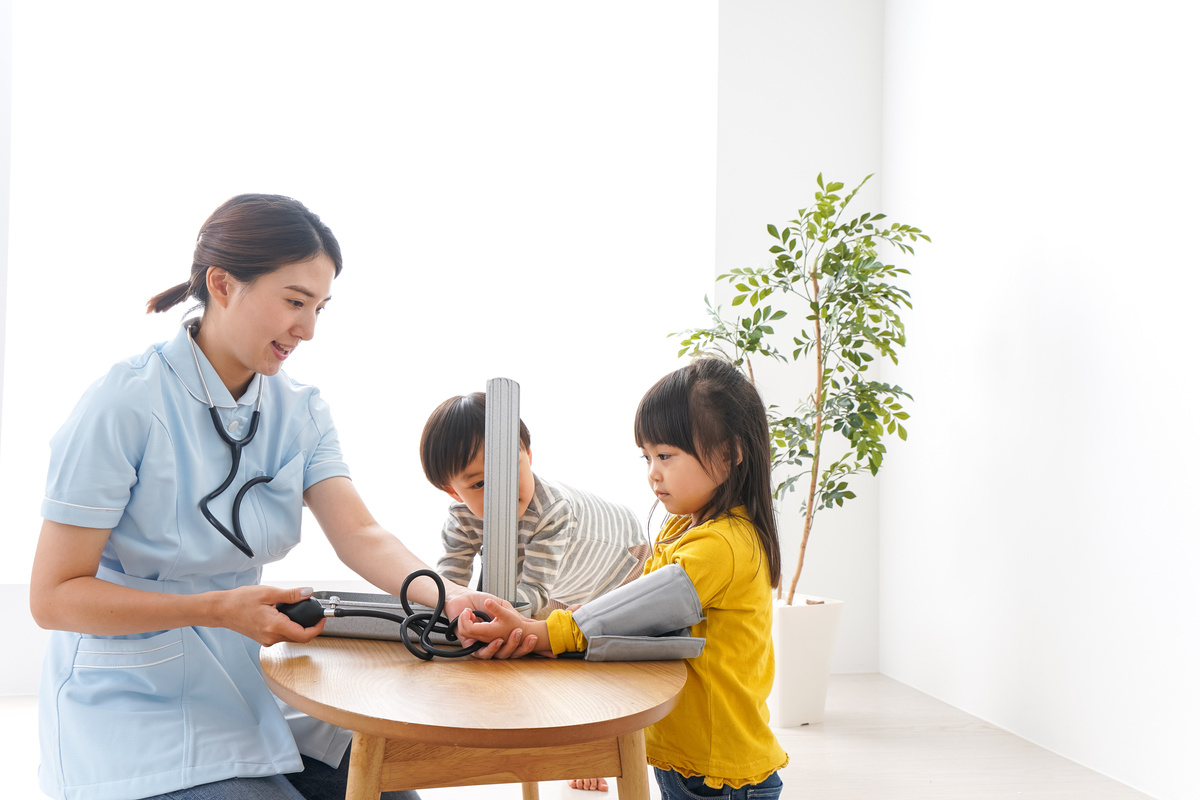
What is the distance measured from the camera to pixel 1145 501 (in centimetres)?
198

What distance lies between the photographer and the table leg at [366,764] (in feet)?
2.37

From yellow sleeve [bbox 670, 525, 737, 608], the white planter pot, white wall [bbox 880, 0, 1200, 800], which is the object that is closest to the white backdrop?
white wall [bbox 880, 0, 1200, 800]

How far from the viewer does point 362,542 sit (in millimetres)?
1200

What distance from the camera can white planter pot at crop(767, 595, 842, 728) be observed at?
2.52 meters

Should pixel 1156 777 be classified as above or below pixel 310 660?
below

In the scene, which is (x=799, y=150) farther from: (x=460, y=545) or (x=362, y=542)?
(x=362, y=542)

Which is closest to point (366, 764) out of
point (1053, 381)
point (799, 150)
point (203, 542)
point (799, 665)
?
point (203, 542)

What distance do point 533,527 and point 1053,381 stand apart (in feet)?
5.14

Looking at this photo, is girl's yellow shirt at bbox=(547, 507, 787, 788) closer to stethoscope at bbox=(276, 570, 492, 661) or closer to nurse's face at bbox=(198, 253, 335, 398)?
stethoscope at bbox=(276, 570, 492, 661)

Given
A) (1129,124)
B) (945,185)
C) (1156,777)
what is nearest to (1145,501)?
(1156,777)

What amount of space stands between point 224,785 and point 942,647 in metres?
2.50

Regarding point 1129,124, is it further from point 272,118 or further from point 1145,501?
point 272,118

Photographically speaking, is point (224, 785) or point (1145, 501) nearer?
point (224, 785)

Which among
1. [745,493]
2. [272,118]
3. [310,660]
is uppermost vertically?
[272,118]
